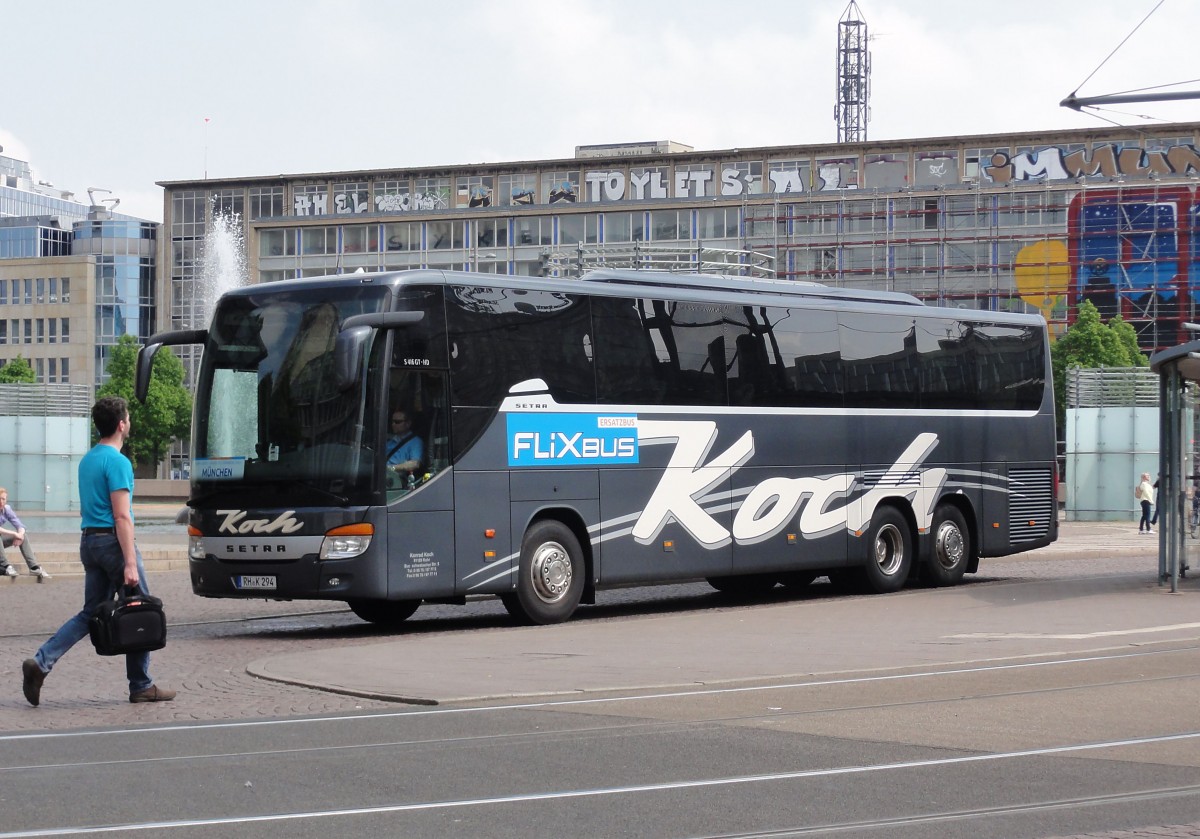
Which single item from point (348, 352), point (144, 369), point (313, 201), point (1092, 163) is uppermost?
point (313, 201)

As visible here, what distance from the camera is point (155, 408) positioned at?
10181cm

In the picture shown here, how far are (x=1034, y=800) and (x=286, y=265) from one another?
112285mm

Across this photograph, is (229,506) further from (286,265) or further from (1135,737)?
(286,265)

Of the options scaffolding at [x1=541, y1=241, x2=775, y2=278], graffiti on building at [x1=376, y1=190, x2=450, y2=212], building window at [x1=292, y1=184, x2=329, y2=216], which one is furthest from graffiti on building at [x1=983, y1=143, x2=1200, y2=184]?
building window at [x1=292, y1=184, x2=329, y2=216]

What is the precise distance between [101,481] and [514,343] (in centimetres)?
712

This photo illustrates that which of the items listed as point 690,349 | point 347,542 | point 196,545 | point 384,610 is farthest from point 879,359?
point 196,545

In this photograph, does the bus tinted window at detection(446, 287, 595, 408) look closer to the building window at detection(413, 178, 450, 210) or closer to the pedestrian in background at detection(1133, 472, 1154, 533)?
the pedestrian in background at detection(1133, 472, 1154, 533)

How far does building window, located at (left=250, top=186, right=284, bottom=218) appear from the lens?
4712 inches

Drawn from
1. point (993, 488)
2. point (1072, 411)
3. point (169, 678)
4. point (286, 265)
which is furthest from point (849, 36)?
point (169, 678)

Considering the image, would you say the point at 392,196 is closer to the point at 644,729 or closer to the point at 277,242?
the point at 277,242

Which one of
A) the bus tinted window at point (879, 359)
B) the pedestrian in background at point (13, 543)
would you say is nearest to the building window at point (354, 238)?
the pedestrian in background at point (13, 543)

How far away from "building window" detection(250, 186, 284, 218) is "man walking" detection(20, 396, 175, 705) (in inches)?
4351

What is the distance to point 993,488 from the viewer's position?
2375 centimetres

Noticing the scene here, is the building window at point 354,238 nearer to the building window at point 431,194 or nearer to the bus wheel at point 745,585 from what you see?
the building window at point 431,194
